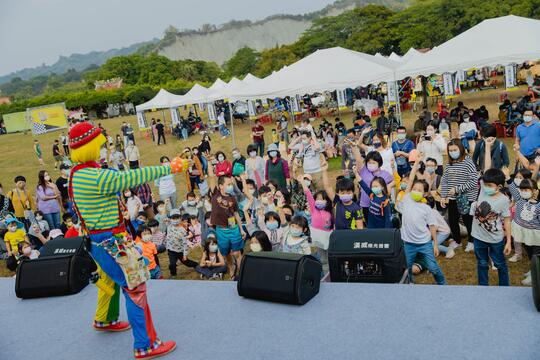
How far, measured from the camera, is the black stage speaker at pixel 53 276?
4.55 meters

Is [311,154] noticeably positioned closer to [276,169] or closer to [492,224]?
[276,169]

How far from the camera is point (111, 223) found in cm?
326

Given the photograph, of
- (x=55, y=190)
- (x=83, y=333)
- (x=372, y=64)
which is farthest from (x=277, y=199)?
(x=372, y=64)

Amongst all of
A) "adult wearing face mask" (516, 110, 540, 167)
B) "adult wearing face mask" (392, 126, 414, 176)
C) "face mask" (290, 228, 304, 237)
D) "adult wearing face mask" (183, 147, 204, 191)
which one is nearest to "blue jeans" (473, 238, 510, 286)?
"face mask" (290, 228, 304, 237)

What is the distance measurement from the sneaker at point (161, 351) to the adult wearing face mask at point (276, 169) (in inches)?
197

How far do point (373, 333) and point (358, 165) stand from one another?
4010 mm

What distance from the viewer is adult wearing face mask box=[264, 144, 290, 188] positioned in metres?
8.22

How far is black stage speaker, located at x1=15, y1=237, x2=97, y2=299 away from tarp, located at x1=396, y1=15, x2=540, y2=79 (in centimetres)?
1010

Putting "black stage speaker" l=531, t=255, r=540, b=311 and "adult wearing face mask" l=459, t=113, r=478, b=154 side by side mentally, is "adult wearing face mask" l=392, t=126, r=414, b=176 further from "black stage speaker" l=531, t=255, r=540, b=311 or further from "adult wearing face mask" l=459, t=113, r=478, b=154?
"black stage speaker" l=531, t=255, r=540, b=311

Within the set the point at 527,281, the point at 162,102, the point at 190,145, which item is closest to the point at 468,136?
the point at 527,281

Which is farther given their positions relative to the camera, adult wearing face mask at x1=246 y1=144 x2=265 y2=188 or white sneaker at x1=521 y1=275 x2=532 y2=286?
adult wearing face mask at x1=246 y1=144 x2=265 y2=188

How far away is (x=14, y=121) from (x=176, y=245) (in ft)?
143

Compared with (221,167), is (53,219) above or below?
below

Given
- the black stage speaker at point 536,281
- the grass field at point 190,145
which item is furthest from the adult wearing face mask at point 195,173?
the black stage speaker at point 536,281
